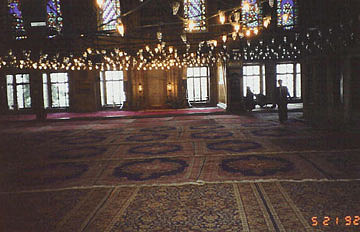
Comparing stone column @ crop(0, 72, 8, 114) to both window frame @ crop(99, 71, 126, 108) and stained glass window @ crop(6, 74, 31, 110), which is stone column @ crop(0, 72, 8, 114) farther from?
window frame @ crop(99, 71, 126, 108)

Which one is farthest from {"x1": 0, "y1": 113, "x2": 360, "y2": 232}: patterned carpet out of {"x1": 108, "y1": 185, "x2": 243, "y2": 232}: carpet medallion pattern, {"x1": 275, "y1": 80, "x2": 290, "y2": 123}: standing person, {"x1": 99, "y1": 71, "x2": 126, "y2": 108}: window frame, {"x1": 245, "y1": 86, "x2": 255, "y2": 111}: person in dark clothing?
{"x1": 99, "y1": 71, "x2": 126, "y2": 108}: window frame

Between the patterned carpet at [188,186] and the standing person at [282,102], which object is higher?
the standing person at [282,102]

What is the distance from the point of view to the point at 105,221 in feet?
8.60

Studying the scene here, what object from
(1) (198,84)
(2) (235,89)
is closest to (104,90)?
(1) (198,84)

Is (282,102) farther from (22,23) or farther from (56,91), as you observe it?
(56,91)

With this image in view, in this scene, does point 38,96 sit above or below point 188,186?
above

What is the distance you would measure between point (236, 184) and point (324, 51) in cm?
614

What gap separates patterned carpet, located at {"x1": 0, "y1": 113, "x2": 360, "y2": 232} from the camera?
2561 mm

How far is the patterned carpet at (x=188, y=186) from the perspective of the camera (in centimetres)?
256

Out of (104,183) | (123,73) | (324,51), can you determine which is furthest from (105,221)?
(123,73)

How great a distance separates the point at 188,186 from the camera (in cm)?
346

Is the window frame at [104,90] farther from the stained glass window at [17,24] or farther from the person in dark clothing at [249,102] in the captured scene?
the person in dark clothing at [249,102]

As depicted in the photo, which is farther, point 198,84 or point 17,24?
point 198,84

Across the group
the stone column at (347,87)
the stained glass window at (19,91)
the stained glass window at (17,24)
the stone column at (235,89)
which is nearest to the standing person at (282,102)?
the stone column at (347,87)
